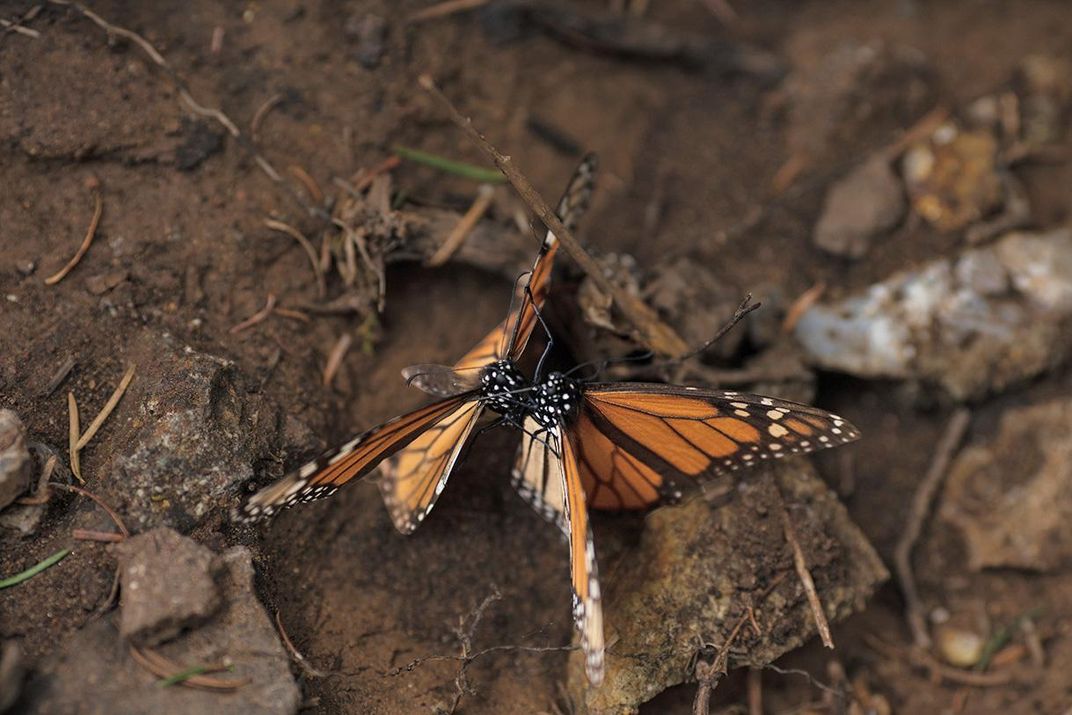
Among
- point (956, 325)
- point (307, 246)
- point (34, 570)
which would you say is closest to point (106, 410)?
point (34, 570)

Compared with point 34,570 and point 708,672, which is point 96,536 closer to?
point 34,570

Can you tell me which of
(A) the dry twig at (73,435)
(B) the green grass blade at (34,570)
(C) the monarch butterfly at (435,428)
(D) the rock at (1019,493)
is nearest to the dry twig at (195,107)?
(C) the monarch butterfly at (435,428)

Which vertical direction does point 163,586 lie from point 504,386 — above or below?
below

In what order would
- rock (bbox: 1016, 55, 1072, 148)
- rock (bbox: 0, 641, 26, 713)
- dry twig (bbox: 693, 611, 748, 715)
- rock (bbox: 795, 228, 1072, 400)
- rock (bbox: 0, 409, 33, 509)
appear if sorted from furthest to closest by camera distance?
1. rock (bbox: 1016, 55, 1072, 148)
2. rock (bbox: 795, 228, 1072, 400)
3. dry twig (bbox: 693, 611, 748, 715)
4. rock (bbox: 0, 409, 33, 509)
5. rock (bbox: 0, 641, 26, 713)

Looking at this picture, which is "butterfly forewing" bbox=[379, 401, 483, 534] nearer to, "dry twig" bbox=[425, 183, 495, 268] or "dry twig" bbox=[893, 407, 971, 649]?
"dry twig" bbox=[425, 183, 495, 268]

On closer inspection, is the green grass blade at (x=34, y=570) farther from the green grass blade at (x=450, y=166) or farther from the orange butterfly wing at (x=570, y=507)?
the green grass blade at (x=450, y=166)

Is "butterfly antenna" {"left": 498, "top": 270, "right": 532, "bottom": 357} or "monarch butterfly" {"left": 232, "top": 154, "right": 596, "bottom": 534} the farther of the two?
"butterfly antenna" {"left": 498, "top": 270, "right": 532, "bottom": 357}

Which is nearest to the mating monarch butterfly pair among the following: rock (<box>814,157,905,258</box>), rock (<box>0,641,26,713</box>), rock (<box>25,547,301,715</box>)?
rock (<box>25,547,301,715</box>)
